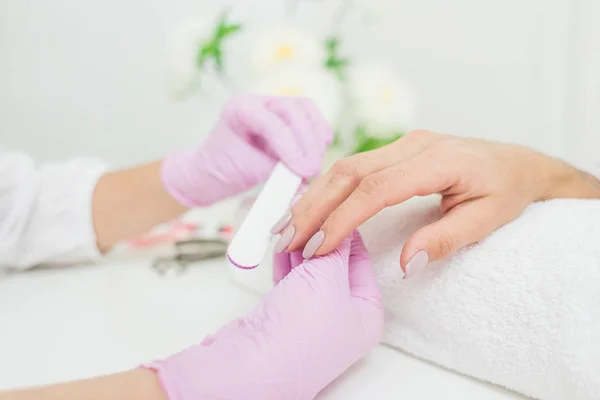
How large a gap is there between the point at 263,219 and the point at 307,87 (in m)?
0.26

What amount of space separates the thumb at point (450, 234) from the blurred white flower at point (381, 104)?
30 cm

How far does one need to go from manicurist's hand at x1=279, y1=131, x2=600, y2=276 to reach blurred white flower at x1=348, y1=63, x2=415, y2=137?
23 cm

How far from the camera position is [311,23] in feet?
4.20

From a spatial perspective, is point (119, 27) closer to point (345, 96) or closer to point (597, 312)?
point (345, 96)

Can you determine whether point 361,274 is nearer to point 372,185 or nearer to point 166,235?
point 372,185

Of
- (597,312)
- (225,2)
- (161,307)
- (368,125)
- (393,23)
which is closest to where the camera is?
(597,312)

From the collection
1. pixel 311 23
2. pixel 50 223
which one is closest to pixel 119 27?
pixel 311 23

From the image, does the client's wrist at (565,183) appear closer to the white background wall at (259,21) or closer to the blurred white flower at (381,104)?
the blurred white flower at (381,104)

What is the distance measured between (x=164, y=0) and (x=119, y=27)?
0.10m

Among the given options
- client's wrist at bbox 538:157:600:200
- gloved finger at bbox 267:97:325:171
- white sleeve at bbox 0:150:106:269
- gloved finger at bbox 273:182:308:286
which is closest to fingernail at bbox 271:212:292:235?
gloved finger at bbox 273:182:308:286

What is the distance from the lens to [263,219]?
1.82 feet

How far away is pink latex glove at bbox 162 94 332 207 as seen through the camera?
2.14 ft

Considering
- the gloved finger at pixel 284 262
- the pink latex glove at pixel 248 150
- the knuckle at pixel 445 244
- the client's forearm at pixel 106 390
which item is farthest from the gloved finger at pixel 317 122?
the client's forearm at pixel 106 390

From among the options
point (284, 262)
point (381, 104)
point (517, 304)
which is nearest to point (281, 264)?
point (284, 262)
